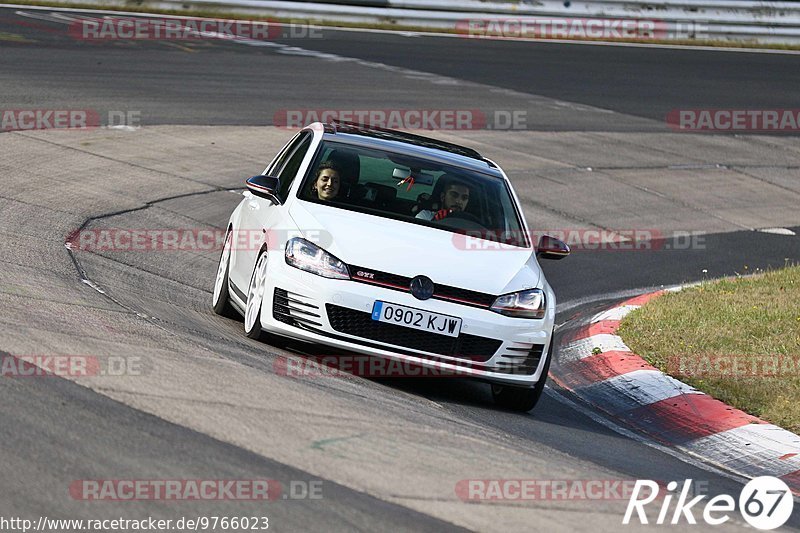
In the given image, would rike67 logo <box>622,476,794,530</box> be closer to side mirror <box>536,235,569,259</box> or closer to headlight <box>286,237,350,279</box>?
side mirror <box>536,235,569,259</box>

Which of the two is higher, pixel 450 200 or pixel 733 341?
pixel 450 200

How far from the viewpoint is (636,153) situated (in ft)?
62.5

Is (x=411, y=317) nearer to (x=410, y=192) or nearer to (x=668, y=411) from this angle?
(x=410, y=192)

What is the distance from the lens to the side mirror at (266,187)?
854cm

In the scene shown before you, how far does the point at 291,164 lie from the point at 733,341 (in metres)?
3.62

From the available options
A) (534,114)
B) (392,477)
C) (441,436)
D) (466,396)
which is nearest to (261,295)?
(466,396)

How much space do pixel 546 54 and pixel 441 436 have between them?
2050cm

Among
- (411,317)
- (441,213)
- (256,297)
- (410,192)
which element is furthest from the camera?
(410,192)

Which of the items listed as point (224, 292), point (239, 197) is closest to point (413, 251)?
point (224, 292)

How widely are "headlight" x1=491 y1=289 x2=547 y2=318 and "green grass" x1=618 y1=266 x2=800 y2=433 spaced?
168 cm

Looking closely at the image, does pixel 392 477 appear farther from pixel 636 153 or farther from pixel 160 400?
pixel 636 153

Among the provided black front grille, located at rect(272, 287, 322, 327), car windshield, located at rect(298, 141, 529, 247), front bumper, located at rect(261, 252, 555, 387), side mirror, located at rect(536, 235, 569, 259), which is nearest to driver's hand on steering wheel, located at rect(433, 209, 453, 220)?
car windshield, located at rect(298, 141, 529, 247)

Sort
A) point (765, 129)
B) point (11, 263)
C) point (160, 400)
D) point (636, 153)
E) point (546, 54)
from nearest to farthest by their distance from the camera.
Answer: point (160, 400), point (11, 263), point (636, 153), point (765, 129), point (546, 54)

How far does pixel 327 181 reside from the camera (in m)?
8.51
